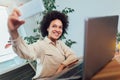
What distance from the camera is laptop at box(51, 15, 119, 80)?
0.79 m

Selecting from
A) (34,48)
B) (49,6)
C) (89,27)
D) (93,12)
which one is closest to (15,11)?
(89,27)

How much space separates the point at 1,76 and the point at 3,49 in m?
0.96

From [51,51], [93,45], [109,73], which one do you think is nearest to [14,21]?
[93,45]

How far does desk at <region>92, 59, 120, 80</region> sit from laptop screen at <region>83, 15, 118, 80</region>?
0.08ft

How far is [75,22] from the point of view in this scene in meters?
3.41

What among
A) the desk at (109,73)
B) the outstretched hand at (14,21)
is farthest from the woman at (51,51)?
the outstretched hand at (14,21)

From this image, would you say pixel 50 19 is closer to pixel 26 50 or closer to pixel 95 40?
pixel 26 50

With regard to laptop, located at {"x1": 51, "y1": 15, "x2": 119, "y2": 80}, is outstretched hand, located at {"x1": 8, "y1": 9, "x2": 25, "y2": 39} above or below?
above

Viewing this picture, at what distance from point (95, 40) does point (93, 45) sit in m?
0.03

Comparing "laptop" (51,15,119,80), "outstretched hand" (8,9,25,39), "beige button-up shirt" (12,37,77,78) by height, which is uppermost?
"outstretched hand" (8,9,25,39)

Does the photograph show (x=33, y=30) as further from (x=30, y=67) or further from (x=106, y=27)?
(x=106, y=27)

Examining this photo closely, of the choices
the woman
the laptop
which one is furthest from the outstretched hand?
the woman

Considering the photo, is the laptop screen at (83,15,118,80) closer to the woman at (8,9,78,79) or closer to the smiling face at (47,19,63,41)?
the woman at (8,9,78,79)

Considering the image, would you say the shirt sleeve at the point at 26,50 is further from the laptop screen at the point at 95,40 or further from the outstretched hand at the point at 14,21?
the laptop screen at the point at 95,40
